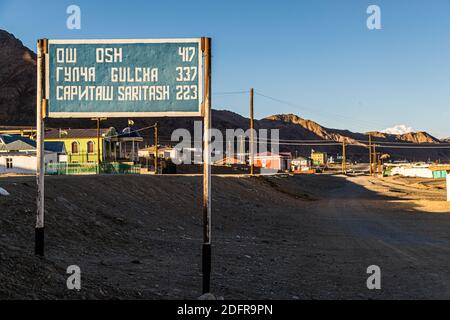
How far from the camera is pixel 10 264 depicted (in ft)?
25.6

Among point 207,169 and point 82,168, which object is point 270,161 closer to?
point 82,168

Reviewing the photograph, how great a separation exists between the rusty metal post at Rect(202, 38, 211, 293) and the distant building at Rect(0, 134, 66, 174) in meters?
33.8

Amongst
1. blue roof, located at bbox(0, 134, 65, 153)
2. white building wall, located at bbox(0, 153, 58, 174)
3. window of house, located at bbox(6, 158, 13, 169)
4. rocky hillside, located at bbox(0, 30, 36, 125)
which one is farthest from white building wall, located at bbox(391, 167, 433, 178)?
rocky hillside, located at bbox(0, 30, 36, 125)

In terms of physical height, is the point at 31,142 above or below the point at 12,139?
below

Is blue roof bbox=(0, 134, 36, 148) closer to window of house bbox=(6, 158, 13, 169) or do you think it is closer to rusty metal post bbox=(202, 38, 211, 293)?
window of house bbox=(6, 158, 13, 169)

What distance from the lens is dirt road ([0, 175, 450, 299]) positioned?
8.61 meters

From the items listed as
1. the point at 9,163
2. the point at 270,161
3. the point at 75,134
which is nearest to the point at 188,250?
the point at 9,163

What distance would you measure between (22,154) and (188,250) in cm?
3859

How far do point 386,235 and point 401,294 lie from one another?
1095cm

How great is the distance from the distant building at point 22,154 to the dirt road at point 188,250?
2186 cm

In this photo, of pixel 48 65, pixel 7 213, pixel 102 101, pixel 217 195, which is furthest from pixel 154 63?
pixel 217 195

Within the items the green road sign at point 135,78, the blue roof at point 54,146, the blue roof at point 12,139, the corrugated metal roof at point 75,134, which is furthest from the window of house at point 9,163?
the green road sign at point 135,78

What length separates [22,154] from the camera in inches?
1858
